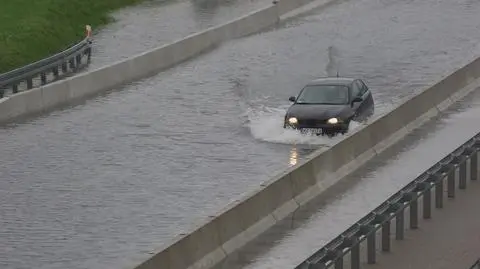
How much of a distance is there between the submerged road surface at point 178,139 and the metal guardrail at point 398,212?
3183mm

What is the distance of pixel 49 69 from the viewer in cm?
4128

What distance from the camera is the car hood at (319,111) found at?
107 ft

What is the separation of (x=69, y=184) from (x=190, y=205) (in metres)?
3.51

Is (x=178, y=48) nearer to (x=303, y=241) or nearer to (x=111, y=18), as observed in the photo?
(x=111, y=18)

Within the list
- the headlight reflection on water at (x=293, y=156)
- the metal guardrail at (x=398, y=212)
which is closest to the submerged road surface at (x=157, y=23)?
the headlight reflection on water at (x=293, y=156)

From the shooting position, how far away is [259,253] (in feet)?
72.0

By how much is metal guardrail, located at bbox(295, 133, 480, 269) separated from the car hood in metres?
5.57

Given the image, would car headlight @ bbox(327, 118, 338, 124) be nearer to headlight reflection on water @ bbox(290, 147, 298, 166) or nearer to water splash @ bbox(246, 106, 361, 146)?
water splash @ bbox(246, 106, 361, 146)

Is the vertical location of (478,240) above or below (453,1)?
above

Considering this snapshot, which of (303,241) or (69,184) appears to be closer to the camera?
(303,241)

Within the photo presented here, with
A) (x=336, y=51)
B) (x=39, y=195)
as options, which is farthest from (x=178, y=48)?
(x=39, y=195)

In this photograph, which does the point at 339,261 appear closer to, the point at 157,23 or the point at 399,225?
the point at 399,225

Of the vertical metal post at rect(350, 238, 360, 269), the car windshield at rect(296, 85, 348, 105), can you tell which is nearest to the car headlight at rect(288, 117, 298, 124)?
the car windshield at rect(296, 85, 348, 105)

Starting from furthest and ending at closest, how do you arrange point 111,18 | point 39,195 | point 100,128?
point 111,18 → point 100,128 → point 39,195
